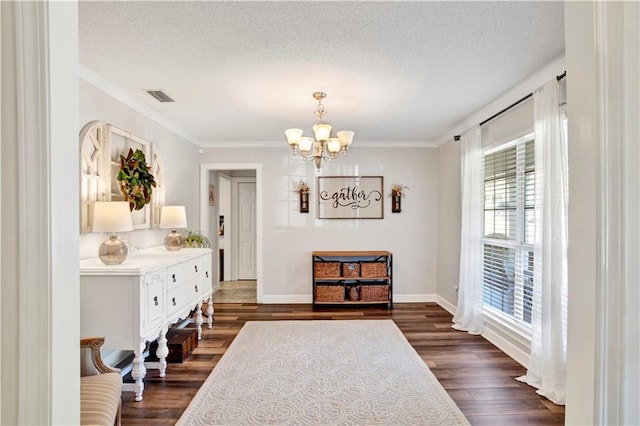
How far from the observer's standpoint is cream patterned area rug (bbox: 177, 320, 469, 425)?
2314 mm

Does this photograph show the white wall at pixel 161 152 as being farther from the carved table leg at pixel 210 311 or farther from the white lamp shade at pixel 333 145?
Answer: the white lamp shade at pixel 333 145

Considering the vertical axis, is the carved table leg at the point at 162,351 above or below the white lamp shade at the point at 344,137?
below

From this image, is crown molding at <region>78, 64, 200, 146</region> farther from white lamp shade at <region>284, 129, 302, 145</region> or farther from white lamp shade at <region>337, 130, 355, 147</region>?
white lamp shade at <region>337, 130, 355, 147</region>

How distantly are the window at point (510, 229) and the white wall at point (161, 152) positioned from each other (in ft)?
12.0

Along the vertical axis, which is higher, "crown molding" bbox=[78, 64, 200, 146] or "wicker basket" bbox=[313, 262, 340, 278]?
"crown molding" bbox=[78, 64, 200, 146]

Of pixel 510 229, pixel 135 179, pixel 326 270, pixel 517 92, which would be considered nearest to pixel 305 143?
pixel 135 179

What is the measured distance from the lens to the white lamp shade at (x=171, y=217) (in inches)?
144

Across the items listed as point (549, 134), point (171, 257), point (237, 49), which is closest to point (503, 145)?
point (549, 134)

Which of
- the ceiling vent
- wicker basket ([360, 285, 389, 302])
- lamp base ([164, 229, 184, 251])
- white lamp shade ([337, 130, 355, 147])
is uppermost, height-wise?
the ceiling vent

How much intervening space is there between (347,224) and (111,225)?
3.48m

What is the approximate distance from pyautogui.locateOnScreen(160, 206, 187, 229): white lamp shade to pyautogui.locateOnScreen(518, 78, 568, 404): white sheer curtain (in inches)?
133

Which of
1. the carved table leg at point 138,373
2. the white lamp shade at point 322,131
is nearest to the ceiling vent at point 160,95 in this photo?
the white lamp shade at point 322,131

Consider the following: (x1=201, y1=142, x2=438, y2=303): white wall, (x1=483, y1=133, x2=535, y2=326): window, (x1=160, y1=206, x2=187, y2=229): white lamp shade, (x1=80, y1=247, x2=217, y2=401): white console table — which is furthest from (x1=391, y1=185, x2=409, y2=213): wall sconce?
(x1=80, y1=247, x2=217, y2=401): white console table

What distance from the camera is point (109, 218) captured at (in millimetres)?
2469
